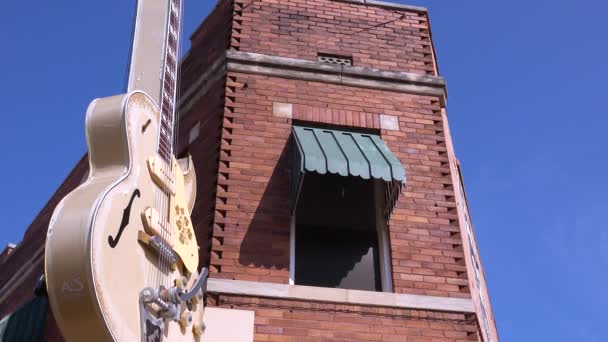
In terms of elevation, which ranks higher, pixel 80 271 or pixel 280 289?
pixel 280 289

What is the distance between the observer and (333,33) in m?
9.56

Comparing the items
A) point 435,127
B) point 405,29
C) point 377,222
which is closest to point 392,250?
point 377,222

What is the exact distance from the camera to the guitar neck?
20.2 feet

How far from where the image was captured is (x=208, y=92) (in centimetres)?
907

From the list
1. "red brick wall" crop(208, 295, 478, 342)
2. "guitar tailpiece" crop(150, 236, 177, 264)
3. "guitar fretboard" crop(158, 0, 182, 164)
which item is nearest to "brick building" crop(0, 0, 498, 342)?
"red brick wall" crop(208, 295, 478, 342)

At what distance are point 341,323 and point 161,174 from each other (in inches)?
99.7

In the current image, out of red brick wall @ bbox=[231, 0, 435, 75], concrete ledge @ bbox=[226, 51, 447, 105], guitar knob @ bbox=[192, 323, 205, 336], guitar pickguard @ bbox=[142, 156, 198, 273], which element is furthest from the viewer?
red brick wall @ bbox=[231, 0, 435, 75]

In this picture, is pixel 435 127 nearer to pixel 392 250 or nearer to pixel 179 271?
pixel 392 250

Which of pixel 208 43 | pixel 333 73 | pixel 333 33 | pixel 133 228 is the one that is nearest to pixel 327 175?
pixel 333 73

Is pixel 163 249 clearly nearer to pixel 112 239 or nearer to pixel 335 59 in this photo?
pixel 112 239

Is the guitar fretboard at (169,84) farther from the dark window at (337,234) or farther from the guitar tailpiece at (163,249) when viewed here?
the dark window at (337,234)

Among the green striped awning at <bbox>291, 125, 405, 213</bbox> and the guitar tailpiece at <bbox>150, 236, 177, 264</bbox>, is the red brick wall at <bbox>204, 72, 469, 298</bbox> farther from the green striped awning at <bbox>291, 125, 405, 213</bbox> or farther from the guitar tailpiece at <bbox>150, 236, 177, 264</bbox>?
the guitar tailpiece at <bbox>150, 236, 177, 264</bbox>

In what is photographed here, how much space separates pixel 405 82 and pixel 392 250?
2.52 m

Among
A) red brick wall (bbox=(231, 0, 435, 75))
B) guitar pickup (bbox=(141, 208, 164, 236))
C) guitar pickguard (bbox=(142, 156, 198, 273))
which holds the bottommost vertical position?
guitar pickup (bbox=(141, 208, 164, 236))
